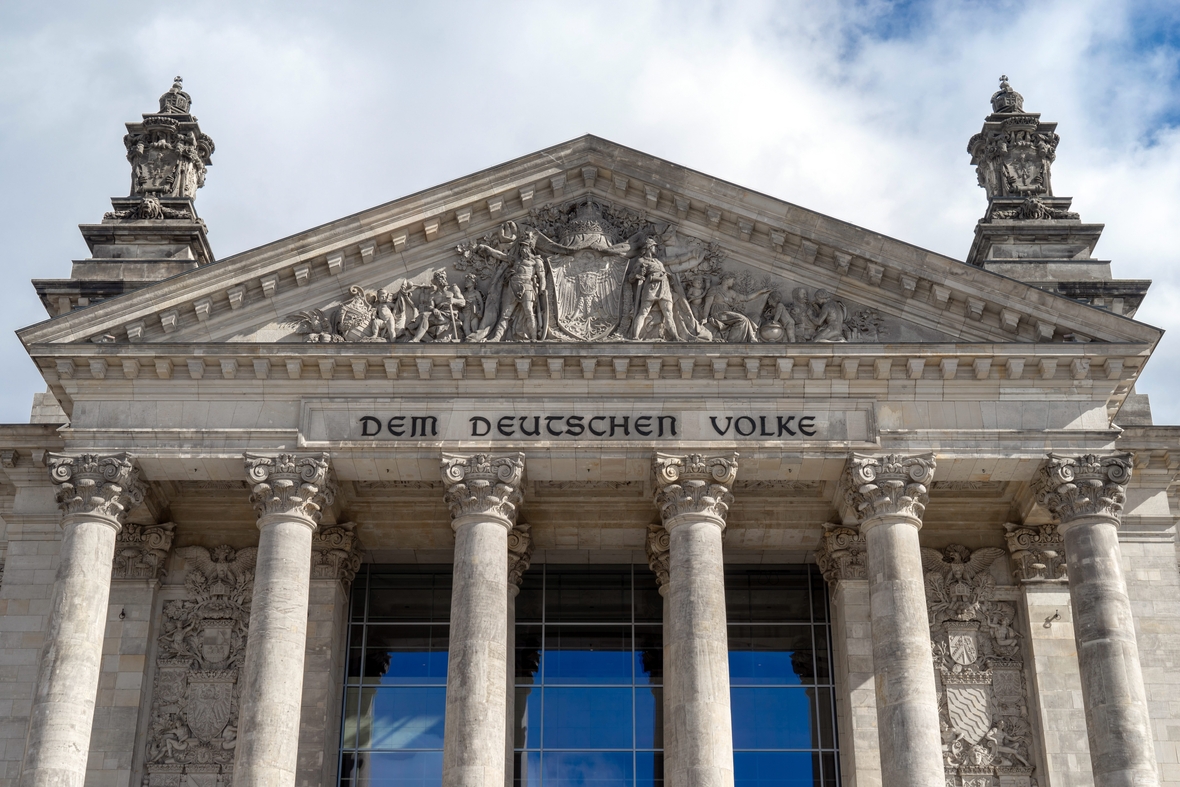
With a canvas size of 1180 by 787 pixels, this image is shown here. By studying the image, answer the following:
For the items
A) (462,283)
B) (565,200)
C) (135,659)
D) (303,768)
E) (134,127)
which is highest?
(134,127)

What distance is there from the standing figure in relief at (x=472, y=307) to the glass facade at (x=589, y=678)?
605 centimetres

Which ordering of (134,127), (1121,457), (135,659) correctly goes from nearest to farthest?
(1121,457) → (135,659) → (134,127)

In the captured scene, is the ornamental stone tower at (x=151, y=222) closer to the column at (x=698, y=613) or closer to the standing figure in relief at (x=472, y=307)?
the standing figure in relief at (x=472, y=307)

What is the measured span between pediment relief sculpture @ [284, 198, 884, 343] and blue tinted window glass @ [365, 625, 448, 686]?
6688mm

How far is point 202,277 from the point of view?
28.3 m

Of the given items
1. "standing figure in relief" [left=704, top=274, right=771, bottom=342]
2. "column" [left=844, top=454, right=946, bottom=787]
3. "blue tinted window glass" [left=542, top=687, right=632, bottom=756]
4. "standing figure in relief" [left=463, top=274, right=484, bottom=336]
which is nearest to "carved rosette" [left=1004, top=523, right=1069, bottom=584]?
"column" [left=844, top=454, right=946, bottom=787]

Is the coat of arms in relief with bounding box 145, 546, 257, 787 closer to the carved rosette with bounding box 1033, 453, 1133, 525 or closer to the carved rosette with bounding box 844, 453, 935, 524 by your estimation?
the carved rosette with bounding box 844, 453, 935, 524

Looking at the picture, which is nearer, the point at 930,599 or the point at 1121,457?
the point at 1121,457

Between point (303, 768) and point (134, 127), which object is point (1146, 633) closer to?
point (303, 768)

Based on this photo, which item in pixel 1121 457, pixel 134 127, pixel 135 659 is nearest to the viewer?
pixel 1121 457

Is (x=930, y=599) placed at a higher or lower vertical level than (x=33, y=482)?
lower

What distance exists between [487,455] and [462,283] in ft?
12.6

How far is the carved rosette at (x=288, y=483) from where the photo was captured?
2709 centimetres

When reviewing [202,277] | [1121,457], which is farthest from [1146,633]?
[202,277]
